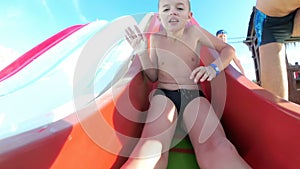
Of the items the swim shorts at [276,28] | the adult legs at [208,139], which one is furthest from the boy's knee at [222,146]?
the swim shorts at [276,28]

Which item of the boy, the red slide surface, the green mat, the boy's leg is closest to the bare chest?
the boy

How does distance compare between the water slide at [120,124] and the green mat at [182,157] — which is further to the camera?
the green mat at [182,157]

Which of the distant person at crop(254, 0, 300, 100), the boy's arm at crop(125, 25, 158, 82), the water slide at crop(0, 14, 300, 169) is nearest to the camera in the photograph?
the water slide at crop(0, 14, 300, 169)

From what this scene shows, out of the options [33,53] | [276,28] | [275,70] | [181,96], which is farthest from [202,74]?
[33,53]

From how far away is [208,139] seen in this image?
0.65 metres

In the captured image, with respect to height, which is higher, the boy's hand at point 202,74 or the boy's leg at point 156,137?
the boy's hand at point 202,74

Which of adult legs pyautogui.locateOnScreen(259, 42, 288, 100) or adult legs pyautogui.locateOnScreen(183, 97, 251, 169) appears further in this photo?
adult legs pyautogui.locateOnScreen(259, 42, 288, 100)

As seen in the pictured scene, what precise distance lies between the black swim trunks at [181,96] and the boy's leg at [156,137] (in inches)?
1.1

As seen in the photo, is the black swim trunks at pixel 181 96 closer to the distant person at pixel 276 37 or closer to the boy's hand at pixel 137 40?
the boy's hand at pixel 137 40

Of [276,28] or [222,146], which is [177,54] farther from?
[276,28]

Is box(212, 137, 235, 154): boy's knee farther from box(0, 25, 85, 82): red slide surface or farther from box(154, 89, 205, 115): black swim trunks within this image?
box(0, 25, 85, 82): red slide surface

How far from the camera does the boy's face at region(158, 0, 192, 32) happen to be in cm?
80

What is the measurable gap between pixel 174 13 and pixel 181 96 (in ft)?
0.91

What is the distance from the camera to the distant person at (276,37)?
3.15ft
